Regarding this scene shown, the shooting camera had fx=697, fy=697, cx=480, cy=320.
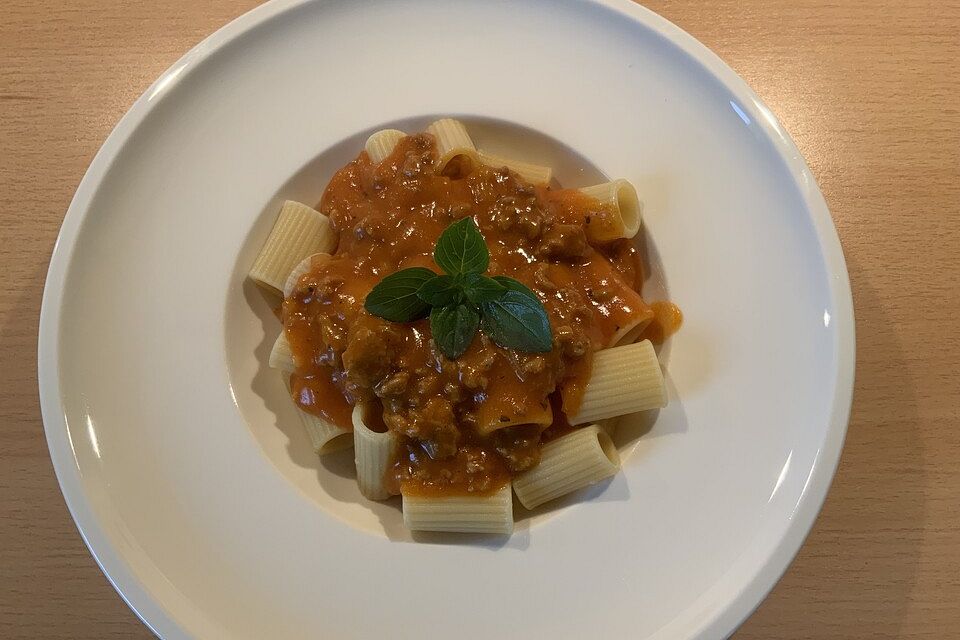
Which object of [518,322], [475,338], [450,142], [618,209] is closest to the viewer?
[518,322]

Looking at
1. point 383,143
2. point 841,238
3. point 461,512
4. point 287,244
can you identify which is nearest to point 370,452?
point 461,512

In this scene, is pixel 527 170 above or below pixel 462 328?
above

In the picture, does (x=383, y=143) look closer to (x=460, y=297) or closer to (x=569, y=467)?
(x=460, y=297)

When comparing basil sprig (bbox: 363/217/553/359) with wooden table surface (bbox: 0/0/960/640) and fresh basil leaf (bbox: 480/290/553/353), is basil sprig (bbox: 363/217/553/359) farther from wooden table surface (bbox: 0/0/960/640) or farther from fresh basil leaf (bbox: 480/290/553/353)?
wooden table surface (bbox: 0/0/960/640)

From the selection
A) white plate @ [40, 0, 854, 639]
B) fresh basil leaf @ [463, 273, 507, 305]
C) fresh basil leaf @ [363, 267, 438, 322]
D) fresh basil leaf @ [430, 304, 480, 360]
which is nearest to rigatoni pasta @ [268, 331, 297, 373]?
white plate @ [40, 0, 854, 639]

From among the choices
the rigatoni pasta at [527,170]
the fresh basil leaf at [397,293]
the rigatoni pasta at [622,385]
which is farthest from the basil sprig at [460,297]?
the rigatoni pasta at [527,170]

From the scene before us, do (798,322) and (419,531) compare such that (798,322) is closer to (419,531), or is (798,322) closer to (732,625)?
(732,625)
